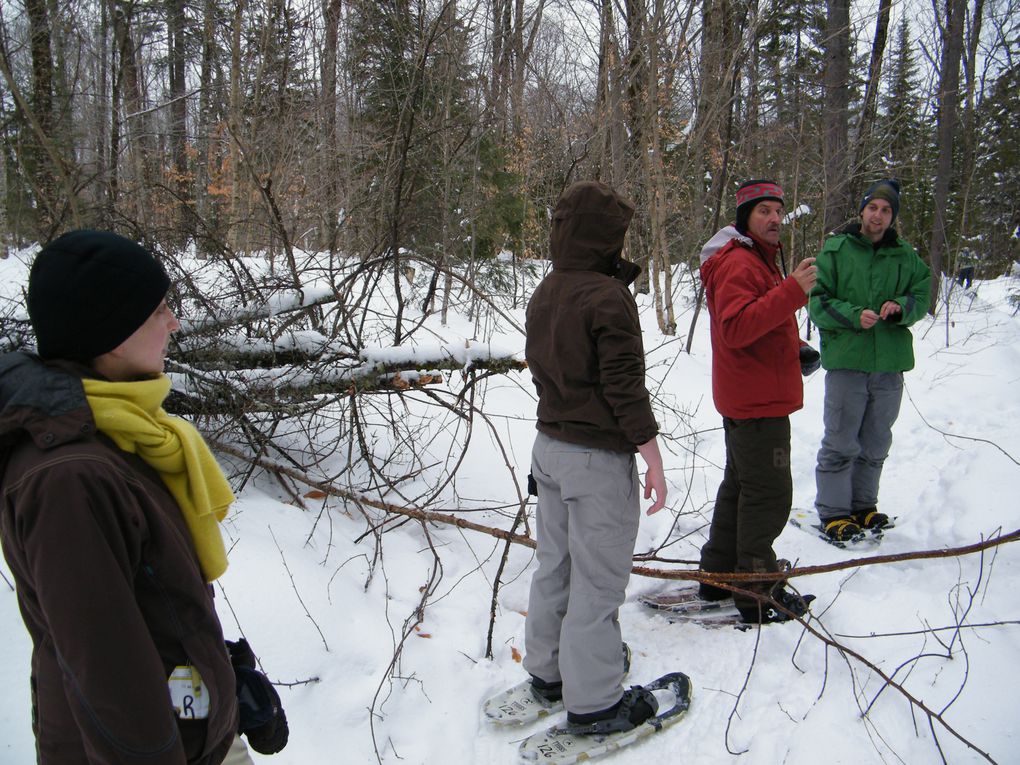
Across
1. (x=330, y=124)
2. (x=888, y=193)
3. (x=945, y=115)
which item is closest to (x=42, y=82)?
(x=330, y=124)

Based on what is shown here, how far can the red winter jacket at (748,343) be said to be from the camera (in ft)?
9.19

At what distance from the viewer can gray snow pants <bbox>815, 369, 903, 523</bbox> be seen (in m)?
3.81

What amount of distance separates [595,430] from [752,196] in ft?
4.97

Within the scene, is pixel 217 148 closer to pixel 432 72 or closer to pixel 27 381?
pixel 432 72

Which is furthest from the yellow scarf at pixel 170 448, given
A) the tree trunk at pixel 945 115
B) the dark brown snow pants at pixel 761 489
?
the tree trunk at pixel 945 115

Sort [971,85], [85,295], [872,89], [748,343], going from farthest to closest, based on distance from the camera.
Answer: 1. [971,85]
2. [872,89]
3. [748,343]
4. [85,295]

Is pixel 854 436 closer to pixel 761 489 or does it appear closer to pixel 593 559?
pixel 761 489

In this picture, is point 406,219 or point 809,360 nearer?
point 809,360

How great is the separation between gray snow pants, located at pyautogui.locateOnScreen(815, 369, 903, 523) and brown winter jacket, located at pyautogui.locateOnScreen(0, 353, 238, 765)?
12.2 ft

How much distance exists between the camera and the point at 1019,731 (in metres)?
2.21

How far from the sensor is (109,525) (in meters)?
1.07

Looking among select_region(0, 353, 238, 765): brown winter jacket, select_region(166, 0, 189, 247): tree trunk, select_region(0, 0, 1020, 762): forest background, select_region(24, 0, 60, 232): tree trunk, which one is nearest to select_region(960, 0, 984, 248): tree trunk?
select_region(0, 0, 1020, 762): forest background

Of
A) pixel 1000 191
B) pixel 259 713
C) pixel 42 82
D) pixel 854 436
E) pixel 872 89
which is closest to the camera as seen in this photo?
pixel 259 713

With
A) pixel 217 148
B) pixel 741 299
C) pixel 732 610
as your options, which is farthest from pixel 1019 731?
pixel 217 148
